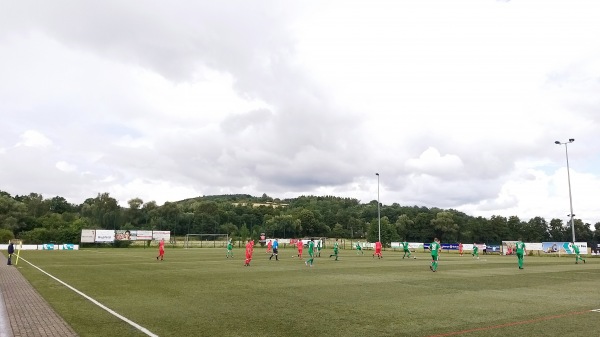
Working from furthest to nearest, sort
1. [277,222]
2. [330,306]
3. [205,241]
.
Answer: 1. [277,222]
2. [205,241]
3. [330,306]

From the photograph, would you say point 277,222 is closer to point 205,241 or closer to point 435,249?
point 205,241

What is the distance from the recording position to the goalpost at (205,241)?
9681cm

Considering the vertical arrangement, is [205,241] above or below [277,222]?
below

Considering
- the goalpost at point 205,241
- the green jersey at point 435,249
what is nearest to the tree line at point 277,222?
the goalpost at point 205,241

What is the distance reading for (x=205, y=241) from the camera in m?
103

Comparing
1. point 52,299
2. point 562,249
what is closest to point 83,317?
point 52,299

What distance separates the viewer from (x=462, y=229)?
425 ft

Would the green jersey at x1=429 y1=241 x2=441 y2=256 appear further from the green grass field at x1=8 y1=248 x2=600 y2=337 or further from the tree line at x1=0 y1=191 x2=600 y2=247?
the tree line at x1=0 y1=191 x2=600 y2=247

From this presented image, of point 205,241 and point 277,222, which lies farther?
point 277,222

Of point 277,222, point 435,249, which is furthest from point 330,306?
point 277,222

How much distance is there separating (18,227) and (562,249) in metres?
115

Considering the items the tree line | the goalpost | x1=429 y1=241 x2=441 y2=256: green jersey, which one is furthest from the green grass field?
the tree line

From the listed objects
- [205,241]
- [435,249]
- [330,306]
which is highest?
[435,249]

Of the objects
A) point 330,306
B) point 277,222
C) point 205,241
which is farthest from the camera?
point 277,222
